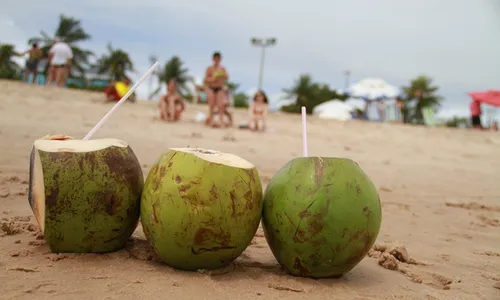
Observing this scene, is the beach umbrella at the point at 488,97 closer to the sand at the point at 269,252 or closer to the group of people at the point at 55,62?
the sand at the point at 269,252

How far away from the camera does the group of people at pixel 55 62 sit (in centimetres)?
1239

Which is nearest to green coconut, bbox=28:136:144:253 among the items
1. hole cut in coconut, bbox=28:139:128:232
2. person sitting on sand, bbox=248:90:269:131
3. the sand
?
hole cut in coconut, bbox=28:139:128:232

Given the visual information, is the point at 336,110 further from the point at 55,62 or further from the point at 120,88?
the point at 55,62

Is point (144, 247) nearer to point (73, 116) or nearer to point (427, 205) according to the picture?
point (427, 205)

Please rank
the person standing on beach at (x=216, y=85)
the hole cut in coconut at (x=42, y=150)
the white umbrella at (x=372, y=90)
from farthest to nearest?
the white umbrella at (x=372, y=90)
the person standing on beach at (x=216, y=85)
the hole cut in coconut at (x=42, y=150)

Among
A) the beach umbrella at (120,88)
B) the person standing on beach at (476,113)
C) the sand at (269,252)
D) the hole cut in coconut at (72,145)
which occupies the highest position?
the beach umbrella at (120,88)

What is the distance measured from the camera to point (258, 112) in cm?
1052

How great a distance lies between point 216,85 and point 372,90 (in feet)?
46.6

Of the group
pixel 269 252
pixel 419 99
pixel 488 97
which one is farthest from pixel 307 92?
pixel 269 252

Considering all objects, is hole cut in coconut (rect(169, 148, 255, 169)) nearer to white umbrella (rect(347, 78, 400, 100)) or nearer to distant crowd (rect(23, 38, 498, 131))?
distant crowd (rect(23, 38, 498, 131))

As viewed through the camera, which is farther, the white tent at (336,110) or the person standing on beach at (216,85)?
the white tent at (336,110)

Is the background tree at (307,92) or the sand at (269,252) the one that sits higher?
the background tree at (307,92)

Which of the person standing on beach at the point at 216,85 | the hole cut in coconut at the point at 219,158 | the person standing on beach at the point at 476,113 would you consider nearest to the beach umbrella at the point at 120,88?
the person standing on beach at the point at 216,85

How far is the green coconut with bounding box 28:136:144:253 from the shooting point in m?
2.02
